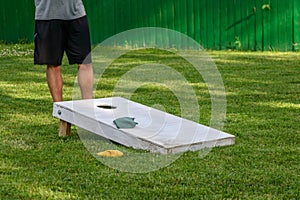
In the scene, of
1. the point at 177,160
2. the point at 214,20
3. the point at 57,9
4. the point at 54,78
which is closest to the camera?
the point at 177,160

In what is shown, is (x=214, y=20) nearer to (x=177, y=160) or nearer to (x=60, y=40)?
(x=60, y=40)

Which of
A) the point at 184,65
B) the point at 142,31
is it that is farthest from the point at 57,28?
the point at 142,31

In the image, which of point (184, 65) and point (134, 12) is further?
point (134, 12)

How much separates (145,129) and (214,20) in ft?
24.3

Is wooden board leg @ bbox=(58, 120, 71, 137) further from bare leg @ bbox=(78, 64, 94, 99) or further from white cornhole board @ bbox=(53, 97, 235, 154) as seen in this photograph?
bare leg @ bbox=(78, 64, 94, 99)

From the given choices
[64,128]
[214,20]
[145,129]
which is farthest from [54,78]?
[214,20]

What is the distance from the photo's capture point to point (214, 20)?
12.1 m

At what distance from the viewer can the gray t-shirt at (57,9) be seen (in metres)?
5.34

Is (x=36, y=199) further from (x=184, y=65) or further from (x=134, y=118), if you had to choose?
(x=184, y=65)

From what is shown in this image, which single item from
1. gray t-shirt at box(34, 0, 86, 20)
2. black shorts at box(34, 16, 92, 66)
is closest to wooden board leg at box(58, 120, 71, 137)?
black shorts at box(34, 16, 92, 66)

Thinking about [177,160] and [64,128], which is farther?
[64,128]

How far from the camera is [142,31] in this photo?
495 inches

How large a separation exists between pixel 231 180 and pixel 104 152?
3.17ft

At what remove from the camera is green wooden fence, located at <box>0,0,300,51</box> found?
11547 mm
